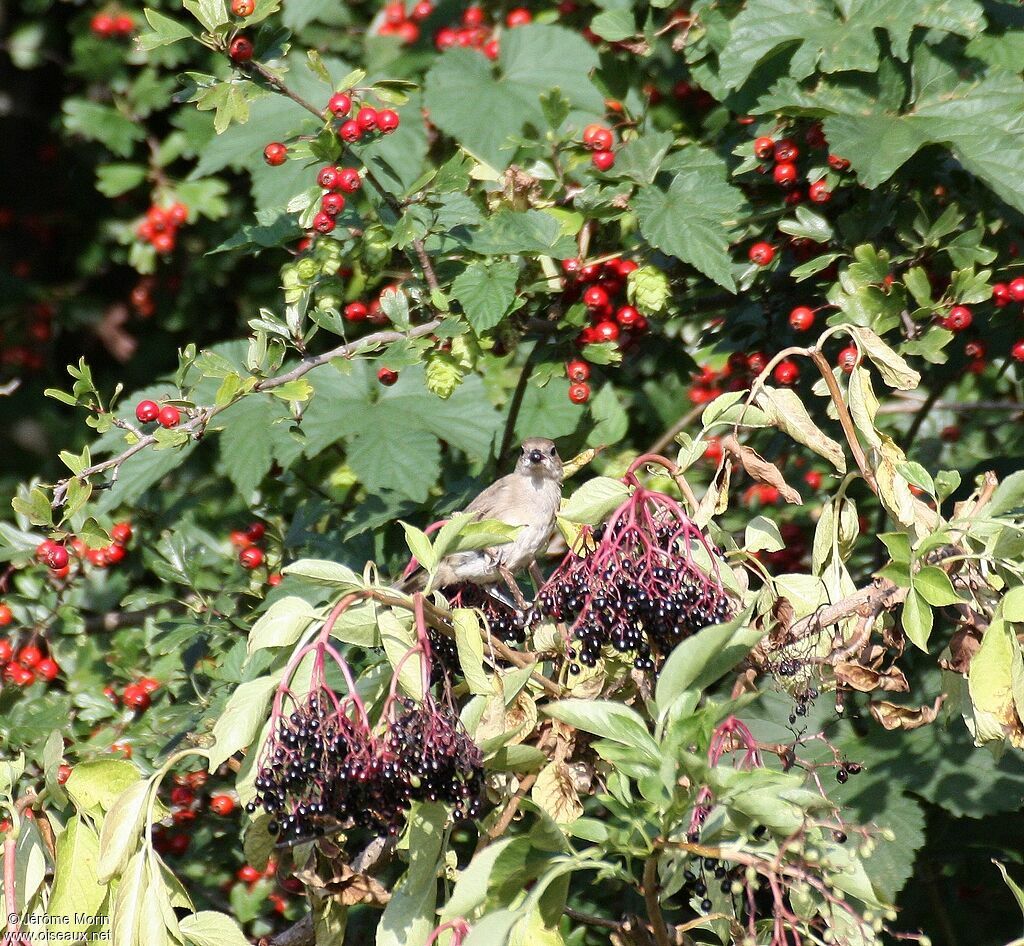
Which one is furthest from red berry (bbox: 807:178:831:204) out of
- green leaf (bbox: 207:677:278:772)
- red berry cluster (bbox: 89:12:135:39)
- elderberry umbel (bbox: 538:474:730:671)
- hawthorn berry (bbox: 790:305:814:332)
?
red berry cluster (bbox: 89:12:135:39)

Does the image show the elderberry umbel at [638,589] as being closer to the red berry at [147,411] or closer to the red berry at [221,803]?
the red berry at [147,411]

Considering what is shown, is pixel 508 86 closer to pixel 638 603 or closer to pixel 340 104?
pixel 340 104

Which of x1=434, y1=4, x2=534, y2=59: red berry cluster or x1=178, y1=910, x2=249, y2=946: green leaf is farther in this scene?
x1=434, y1=4, x2=534, y2=59: red berry cluster

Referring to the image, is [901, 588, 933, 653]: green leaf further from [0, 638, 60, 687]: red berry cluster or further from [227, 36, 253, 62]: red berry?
[0, 638, 60, 687]: red berry cluster

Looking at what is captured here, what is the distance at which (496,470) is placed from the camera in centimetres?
399

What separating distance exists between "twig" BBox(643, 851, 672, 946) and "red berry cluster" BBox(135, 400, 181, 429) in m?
1.61

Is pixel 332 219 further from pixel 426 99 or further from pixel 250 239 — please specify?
pixel 426 99

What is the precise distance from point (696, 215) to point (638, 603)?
152 centimetres

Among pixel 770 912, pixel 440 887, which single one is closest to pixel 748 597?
pixel 770 912

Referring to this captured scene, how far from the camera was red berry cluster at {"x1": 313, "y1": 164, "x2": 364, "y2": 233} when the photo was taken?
3234 mm

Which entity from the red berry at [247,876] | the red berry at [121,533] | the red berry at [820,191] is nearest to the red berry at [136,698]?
the red berry at [121,533]

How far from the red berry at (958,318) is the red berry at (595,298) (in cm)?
94

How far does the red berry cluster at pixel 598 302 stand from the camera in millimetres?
3686

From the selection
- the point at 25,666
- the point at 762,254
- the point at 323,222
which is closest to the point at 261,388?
the point at 323,222
